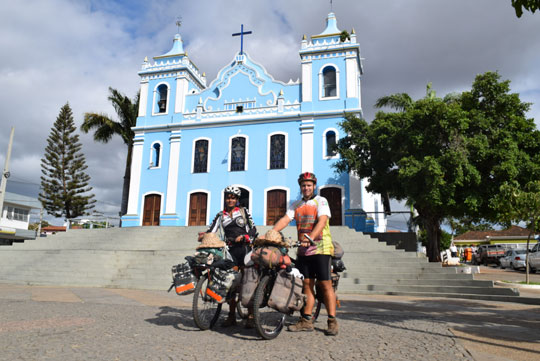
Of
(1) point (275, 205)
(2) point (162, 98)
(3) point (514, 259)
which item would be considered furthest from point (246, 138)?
(3) point (514, 259)

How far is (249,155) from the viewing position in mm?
20406

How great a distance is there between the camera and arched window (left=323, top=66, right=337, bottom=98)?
20.4 meters

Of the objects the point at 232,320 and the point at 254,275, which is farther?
the point at 232,320

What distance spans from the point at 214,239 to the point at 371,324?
87.6 inches

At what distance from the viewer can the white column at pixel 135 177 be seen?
21136mm

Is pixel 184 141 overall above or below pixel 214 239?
above

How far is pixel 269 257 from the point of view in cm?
400

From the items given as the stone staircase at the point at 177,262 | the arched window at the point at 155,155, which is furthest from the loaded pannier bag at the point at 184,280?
the arched window at the point at 155,155

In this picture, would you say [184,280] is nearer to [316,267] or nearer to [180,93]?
[316,267]

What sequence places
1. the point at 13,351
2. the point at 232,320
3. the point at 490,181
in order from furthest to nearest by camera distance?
the point at 490,181
the point at 232,320
the point at 13,351

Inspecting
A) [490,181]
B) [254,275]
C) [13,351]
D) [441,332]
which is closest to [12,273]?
[13,351]

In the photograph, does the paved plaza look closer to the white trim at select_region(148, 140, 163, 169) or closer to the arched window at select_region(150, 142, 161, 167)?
the white trim at select_region(148, 140, 163, 169)

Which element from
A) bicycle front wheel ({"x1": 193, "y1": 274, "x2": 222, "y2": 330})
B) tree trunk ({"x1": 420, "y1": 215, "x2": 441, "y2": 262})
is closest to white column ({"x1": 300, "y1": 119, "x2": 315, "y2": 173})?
tree trunk ({"x1": 420, "y1": 215, "x2": 441, "y2": 262})

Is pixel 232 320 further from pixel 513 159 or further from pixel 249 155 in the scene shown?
pixel 249 155
